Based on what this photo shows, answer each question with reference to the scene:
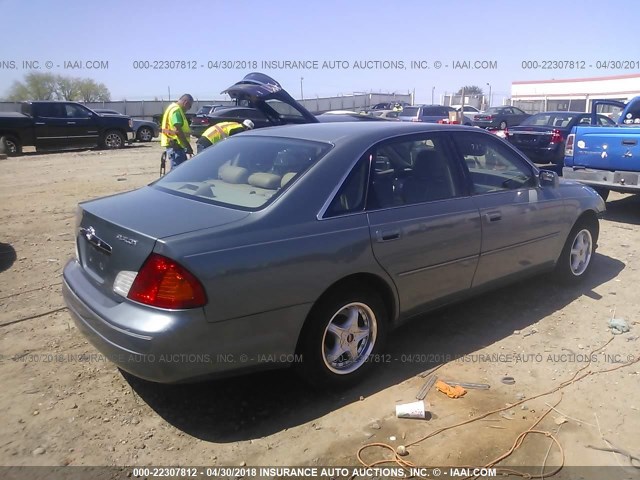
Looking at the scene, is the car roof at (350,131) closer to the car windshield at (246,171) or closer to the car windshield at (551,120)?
the car windshield at (246,171)

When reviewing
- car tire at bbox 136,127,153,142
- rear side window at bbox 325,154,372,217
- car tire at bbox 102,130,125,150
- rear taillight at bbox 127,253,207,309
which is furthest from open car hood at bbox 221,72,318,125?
car tire at bbox 136,127,153,142

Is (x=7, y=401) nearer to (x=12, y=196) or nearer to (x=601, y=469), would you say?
(x=601, y=469)

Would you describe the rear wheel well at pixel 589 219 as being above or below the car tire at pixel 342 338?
above

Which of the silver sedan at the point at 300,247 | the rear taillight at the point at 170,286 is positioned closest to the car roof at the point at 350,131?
the silver sedan at the point at 300,247

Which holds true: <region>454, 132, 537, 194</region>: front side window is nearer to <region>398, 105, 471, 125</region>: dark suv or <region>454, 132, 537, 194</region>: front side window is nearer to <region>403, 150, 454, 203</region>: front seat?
<region>403, 150, 454, 203</region>: front seat

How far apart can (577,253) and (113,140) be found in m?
18.2

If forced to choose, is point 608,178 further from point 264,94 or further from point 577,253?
point 264,94

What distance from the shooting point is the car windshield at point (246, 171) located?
327cm

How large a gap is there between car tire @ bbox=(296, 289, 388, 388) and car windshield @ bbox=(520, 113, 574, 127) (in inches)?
478

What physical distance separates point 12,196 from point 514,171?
8.73m

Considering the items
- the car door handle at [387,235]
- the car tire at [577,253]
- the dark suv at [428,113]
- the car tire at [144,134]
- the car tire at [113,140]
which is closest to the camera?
the car door handle at [387,235]

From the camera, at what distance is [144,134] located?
77.2 feet

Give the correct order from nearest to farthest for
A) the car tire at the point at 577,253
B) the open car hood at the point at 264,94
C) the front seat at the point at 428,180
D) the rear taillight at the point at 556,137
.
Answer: the front seat at the point at 428,180 < the car tire at the point at 577,253 < the open car hood at the point at 264,94 < the rear taillight at the point at 556,137

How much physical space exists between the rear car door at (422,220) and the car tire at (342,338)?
0.26 m
